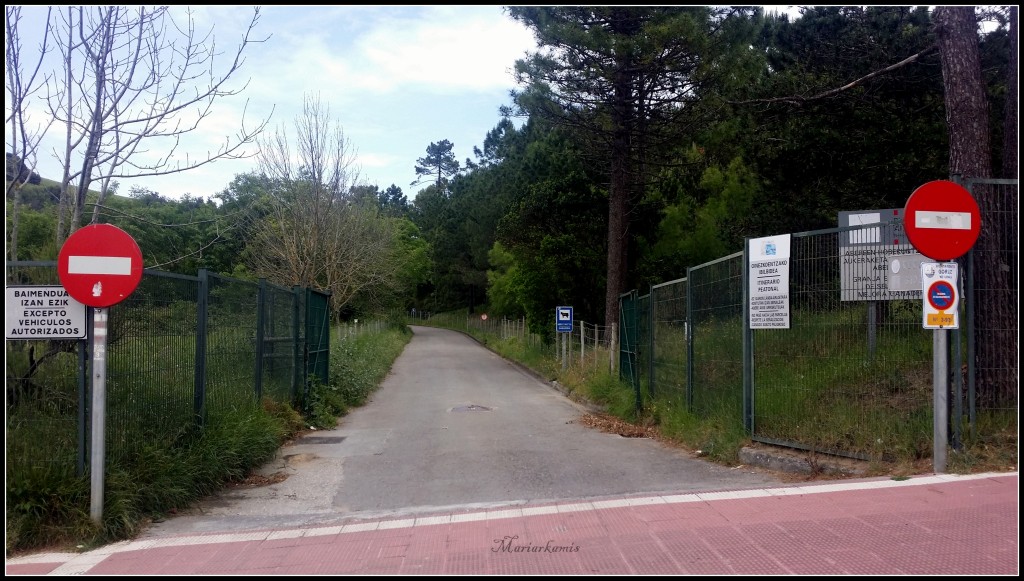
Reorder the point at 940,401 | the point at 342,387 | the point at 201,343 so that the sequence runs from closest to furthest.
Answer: the point at 940,401 < the point at 201,343 < the point at 342,387

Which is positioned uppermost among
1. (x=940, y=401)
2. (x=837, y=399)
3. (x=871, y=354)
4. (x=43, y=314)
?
(x=43, y=314)

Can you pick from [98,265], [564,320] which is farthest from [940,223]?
[564,320]

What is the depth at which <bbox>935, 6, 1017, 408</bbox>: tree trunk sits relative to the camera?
7.46 metres

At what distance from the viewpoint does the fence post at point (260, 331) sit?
35.2 feet

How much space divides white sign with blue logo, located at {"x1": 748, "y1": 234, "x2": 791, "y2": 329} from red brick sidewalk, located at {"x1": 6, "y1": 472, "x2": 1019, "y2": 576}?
235cm

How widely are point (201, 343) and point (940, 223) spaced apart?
24.7 feet

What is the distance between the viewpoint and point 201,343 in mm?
8453

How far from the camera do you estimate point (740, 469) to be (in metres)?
8.49

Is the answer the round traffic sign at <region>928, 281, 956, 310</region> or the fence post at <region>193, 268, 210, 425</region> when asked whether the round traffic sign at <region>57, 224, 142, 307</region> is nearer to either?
the fence post at <region>193, 268, 210, 425</region>

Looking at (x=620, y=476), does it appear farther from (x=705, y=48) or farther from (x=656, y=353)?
(x=705, y=48)

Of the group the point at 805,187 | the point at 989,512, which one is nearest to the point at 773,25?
the point at 805,187

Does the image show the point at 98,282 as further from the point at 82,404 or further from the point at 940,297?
the point at 940,297
